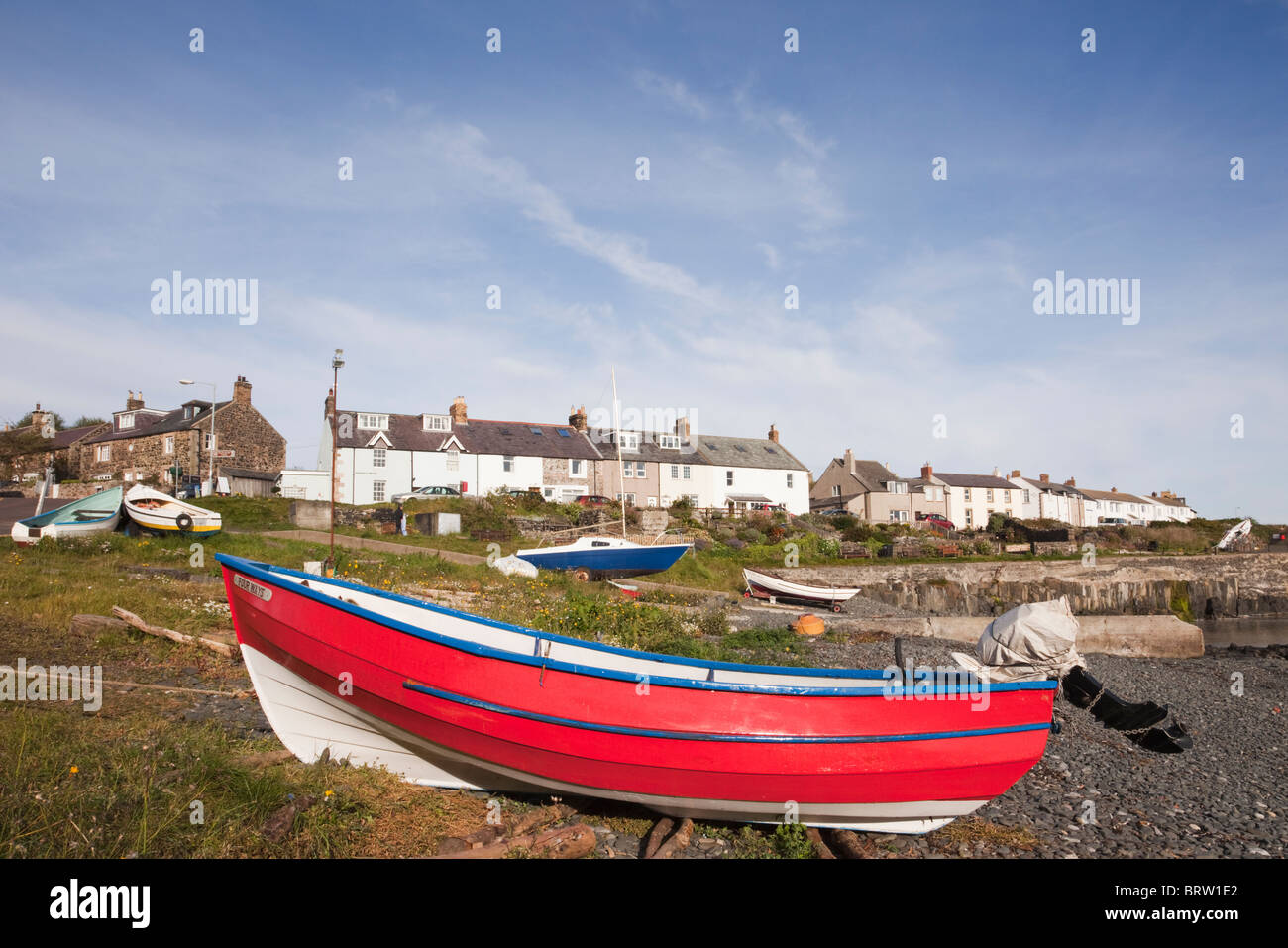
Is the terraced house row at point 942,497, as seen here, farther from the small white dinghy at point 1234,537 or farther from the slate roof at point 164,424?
the slate roof at point 164,424

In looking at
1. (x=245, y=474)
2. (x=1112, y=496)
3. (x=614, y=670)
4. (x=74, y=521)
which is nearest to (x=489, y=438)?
(x=245, y=474)

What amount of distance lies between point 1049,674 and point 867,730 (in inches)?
103

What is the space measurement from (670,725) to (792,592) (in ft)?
63.3

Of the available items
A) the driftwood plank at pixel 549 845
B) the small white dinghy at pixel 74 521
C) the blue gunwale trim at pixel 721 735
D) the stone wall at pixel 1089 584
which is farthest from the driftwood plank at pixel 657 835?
the small white dinghy at pixel 74 521

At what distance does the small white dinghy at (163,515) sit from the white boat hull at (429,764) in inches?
740

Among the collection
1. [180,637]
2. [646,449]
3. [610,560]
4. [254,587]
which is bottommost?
[610,560]

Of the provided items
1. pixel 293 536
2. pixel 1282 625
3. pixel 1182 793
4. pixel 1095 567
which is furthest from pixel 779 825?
pixel 1095 567

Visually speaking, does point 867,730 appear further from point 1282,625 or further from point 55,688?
point 1282,625

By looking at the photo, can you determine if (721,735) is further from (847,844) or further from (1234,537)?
(1234,537)

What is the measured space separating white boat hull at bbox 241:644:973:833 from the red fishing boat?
23mm

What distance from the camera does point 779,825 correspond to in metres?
6.31

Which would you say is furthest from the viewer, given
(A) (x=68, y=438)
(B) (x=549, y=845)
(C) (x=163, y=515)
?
(A) (x=68, y=438)

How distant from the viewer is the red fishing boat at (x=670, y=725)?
593 centimetres

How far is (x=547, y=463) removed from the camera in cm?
4791
